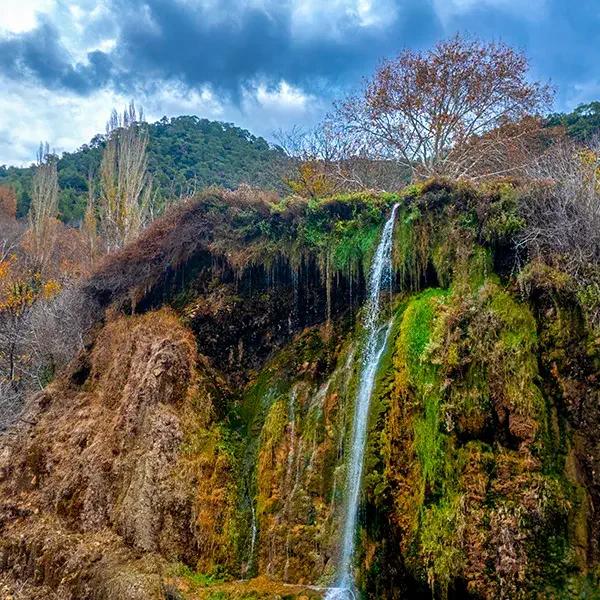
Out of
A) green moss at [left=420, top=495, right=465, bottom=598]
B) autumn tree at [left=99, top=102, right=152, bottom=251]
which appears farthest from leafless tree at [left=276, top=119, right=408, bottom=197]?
green moss at [left=420, top=495, right=465, bottom=598]

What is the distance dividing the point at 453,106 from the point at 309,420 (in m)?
10.9

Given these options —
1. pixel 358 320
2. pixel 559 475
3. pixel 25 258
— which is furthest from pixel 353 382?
pixel 25 258

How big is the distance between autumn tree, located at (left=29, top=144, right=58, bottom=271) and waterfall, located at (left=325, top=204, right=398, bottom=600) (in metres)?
22.0

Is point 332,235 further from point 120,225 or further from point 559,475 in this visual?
point 120,225

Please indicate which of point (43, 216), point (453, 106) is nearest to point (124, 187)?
point (43, 216)

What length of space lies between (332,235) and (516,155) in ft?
27.2

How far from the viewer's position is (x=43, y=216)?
28906 mm

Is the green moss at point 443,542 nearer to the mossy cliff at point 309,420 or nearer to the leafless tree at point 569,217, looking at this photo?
the mossy cliff at point 309,420

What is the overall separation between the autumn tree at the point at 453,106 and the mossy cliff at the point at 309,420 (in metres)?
6.52

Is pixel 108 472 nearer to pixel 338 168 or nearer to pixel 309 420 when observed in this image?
pixel 309 420

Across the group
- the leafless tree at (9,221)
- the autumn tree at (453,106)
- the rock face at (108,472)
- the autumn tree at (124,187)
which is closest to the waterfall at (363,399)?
the rock face at (108,472)

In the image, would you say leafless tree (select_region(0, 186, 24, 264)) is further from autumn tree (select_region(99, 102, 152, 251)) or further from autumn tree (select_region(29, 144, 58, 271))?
autumn tree (select_region(99, 102, 152, 251))

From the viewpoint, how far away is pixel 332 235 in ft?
35.6

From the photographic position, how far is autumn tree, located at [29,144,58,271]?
27859 millimetres
